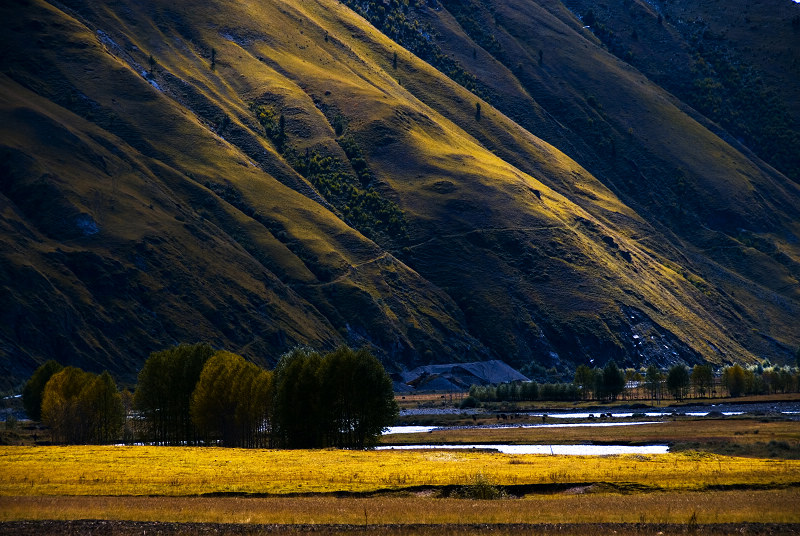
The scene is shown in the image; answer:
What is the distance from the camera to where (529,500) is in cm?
6153

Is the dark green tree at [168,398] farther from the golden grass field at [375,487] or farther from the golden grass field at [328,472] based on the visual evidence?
the golden grass field at [328,472]

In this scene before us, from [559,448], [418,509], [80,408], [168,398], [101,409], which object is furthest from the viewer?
[101,409]

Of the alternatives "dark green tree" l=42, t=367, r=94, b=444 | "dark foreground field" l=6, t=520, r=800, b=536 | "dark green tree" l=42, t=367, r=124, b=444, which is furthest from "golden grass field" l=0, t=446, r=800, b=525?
"dark green tree" l=42, t=367, r=124, b=444

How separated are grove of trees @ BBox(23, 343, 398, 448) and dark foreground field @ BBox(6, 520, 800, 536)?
2094 inches

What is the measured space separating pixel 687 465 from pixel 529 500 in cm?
2122

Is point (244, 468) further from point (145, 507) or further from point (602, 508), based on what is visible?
point (602, 508)

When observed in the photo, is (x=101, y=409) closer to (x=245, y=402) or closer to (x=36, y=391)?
(x=245, y=402)

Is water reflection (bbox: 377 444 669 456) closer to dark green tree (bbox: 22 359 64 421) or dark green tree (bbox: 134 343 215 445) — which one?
dark green tree (bbox: 134 343 215 445)

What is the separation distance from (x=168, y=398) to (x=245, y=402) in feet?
43.5

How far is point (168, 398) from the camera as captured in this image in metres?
117

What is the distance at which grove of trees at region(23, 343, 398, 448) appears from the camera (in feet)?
349

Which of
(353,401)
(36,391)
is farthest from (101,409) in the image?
(353,401)

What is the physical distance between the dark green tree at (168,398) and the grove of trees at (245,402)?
12 cm

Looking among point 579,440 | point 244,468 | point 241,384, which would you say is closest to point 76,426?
point 241,384
